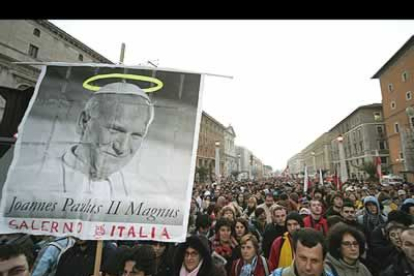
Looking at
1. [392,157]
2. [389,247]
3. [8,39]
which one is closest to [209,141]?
[392,157]

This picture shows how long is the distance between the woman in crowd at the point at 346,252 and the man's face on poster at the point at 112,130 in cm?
248

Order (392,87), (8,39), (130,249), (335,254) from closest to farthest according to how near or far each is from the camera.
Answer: (130,249), (335,254), (8,39), (392,87)

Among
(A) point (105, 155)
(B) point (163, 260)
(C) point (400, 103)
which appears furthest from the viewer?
(C) point (400, 103)

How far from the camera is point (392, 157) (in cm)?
3834

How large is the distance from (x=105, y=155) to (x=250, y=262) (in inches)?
88.8

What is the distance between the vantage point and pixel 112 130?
198cm

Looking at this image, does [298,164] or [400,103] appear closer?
[400,103]

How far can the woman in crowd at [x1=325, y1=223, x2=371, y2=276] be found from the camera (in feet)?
8.30

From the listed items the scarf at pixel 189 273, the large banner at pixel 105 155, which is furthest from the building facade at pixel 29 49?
the scarf at pixel 189 273

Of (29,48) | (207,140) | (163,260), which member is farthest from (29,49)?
(207,140)

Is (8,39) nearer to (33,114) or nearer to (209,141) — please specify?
(33,114)

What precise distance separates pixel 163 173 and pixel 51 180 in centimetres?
90

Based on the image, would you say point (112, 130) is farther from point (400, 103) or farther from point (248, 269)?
point (400, 103)

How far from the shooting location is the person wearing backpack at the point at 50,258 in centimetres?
264
